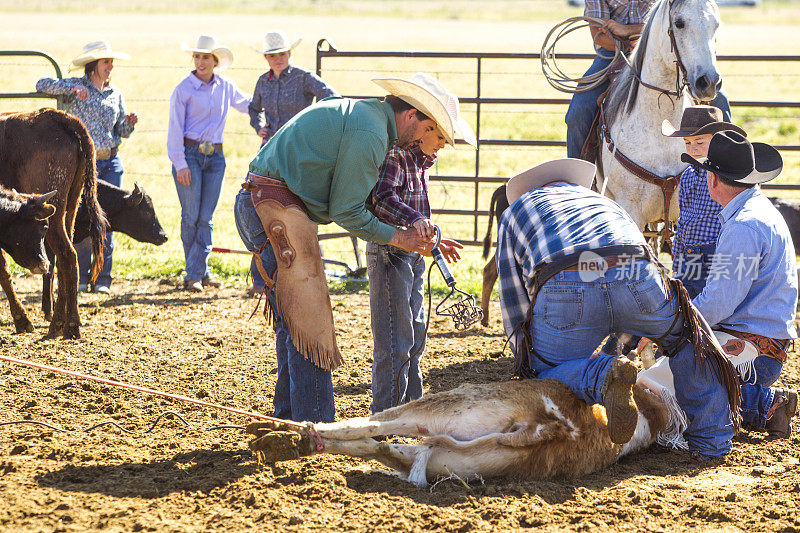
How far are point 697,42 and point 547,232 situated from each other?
8.97 feet

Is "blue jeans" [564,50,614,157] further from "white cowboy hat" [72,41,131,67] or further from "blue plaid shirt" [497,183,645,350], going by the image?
"white cowboy hat" [72,41,131,67]

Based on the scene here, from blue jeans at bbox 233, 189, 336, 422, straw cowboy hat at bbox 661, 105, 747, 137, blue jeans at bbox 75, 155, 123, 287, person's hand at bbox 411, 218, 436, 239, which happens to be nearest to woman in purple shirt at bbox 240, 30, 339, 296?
blue jeans at bbox 75, 155, 123, 287

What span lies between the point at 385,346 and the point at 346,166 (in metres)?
1.13

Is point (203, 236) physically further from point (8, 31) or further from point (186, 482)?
point (8, 31)

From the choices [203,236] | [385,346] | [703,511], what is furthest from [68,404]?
[203,236]

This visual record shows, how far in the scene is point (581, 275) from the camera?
12.2ft

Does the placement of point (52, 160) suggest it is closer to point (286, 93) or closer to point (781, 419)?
point (286, 93)

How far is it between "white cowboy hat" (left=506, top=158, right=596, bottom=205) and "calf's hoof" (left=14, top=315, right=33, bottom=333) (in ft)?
13.4

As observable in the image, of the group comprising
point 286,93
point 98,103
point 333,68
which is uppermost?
point 333,68

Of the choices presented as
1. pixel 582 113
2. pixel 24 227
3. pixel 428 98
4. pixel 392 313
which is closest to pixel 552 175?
pixel 428 98

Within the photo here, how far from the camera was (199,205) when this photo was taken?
28.4 feet

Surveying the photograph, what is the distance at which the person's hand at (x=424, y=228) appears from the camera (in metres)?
4.13

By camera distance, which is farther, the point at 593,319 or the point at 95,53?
the point at 95,53

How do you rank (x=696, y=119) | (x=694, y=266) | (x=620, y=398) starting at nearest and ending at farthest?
1. (x=620, y=398)
2. (x=694, y=266)
3. (x=696, y=119)
